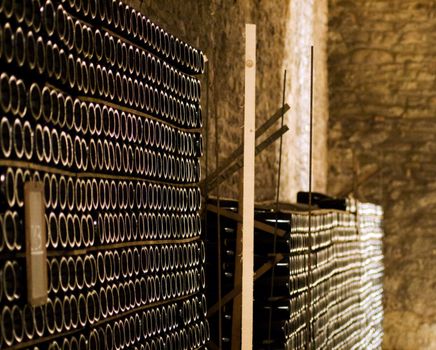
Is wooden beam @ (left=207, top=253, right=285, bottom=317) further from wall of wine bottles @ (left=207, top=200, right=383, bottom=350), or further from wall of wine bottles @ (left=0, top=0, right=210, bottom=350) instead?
wall of wine bottles @ (left=0, top=0, right=210, bottom=350)

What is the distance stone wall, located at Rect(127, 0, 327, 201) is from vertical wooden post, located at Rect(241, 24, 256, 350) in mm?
1719

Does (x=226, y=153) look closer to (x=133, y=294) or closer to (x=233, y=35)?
(x=233, y=35)

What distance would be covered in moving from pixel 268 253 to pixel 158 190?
5.35 ft

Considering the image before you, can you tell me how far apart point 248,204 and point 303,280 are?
2104 millimetres

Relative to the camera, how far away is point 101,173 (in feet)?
11.5

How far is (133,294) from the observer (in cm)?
380

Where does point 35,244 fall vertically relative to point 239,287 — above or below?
above

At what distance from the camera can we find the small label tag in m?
2.81

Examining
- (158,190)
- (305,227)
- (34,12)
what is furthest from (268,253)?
(34,12)

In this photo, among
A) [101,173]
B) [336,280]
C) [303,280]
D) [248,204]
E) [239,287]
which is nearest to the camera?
[101,173]

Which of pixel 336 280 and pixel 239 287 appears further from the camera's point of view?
pixel 336 280

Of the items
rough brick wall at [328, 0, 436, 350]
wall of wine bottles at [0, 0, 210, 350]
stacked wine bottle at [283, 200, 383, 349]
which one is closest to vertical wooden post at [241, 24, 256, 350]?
wall of wine bottles at [0, 0, 210, 350]

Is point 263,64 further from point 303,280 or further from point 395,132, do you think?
point 395,132

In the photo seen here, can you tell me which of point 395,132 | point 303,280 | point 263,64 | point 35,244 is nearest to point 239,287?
point 303,280
